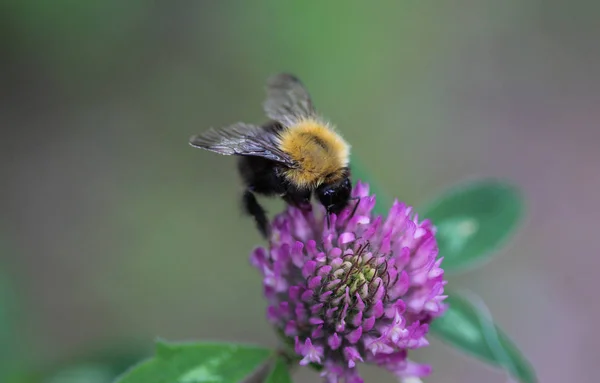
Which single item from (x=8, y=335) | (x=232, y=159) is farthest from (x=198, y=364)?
(x=232, y=159)

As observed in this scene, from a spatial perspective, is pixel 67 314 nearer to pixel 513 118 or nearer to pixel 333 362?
pixel 333 362

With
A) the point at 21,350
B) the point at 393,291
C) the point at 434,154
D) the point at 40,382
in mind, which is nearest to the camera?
the point at 393,291

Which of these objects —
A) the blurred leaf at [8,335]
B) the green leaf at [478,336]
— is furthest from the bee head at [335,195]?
the blurred leaf at [8,335]

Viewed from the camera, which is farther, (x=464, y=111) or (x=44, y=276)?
(x=464, y=111)

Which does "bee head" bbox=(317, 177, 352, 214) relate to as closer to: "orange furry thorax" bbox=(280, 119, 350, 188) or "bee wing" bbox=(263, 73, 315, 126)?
"orange furry thorax" bbox=(280, 119, 350, 188)

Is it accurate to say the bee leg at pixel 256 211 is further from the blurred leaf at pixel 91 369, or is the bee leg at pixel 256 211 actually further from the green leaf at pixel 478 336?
the blurred leaf at pixel 91 369

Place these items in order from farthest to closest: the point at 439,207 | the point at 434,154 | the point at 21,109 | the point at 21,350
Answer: the point at 434,154
the point at 21,109
the point at 21,350
the point at 439,207

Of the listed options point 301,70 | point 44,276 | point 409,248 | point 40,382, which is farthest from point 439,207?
point 44,276
